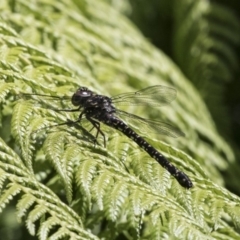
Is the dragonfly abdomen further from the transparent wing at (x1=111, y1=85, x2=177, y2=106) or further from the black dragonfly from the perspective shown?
the transparent wing at (x1=111, y1=85, x2=177, y2=106)

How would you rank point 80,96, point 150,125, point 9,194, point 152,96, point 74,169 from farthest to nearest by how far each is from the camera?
point 152,96, point 150,125, point 80,96, point 74,169, point 9,194

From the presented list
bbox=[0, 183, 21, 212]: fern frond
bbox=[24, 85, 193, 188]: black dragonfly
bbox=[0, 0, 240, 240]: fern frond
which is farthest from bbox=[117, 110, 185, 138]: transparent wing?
bbox=[0, 183, 21, 212]: fern frond

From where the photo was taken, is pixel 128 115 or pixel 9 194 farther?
pixel 128 115

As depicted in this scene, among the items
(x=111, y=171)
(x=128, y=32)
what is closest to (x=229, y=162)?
(x=128, y=32)

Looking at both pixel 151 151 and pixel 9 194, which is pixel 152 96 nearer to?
pixel 151 151

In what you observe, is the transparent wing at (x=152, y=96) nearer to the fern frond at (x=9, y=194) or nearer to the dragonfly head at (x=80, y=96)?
the dragonfly head at (x=80, y=96)

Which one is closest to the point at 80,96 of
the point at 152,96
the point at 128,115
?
the point at 128,115

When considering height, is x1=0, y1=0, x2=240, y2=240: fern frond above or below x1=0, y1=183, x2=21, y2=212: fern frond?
above

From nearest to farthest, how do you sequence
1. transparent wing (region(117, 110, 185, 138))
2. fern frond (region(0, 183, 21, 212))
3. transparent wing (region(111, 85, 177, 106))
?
fern frond (region(0, 183, 21, 212)) → transparent wing (region(117, 110, 185, 138)) → transparent wing (region(111, 85, 177, 106))

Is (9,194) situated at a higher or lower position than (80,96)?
lower
